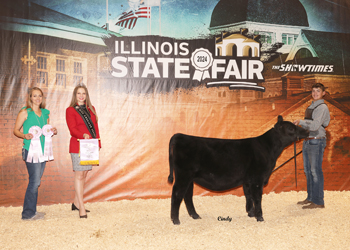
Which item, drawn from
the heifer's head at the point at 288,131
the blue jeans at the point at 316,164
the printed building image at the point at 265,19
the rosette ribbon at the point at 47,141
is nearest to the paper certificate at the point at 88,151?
the rosette ribbon at the point at 47,141

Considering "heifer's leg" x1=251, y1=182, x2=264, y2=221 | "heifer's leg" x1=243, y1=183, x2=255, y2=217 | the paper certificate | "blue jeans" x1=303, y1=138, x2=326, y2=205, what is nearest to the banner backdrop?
"blue jeans" x1=303, y1=138, x2=326, y2=205

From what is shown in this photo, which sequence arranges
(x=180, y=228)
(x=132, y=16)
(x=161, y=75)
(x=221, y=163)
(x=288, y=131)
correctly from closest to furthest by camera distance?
(x=180, y=228) → (x=221, y=163) → (x=288, y=131) → (x=132, y=16) → (x=161, y=75)

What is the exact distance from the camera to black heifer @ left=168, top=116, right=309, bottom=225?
3480 mm

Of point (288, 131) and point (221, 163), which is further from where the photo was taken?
point (288, 131)

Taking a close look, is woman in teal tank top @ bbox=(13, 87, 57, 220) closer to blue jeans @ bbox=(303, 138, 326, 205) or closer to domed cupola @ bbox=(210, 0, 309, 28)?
domed cupola @ bbox=(210, 0, 309, 28)

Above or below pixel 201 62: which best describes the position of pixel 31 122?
below

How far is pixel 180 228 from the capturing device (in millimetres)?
3412

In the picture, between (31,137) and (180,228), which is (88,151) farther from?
(180,228)

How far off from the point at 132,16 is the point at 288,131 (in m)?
3.19

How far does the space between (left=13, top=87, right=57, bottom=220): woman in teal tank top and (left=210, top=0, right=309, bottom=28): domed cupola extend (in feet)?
10.5

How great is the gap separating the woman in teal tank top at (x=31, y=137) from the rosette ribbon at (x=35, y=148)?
0.05 m

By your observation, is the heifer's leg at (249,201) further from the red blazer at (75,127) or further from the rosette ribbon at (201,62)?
the red blazer at (75,127)

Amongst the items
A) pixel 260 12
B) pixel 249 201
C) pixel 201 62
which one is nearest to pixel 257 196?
pixel 249 201

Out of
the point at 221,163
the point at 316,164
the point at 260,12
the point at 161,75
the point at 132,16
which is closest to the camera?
the point at 221,163
